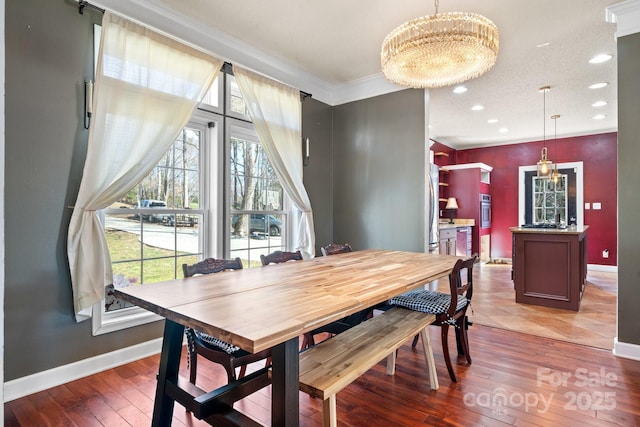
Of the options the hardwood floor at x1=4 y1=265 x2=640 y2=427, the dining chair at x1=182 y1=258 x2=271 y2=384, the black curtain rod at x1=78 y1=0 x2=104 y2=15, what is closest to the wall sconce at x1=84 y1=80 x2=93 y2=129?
the black curtain rod at x1=78 y1=0 x2=104 y2=15

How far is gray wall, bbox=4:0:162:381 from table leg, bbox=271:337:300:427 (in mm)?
1850

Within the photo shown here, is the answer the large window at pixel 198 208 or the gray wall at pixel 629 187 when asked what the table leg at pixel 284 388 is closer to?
the large window at pixel 198 208

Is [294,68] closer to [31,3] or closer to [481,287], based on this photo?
[31,3]

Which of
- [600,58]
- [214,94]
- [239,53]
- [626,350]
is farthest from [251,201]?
[600,58]

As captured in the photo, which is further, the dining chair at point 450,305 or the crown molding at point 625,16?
the crown molding at point 625,16

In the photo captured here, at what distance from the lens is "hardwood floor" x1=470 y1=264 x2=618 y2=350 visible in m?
3.12

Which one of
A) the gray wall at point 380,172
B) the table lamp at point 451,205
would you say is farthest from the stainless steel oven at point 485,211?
the gray wall at point 380,172

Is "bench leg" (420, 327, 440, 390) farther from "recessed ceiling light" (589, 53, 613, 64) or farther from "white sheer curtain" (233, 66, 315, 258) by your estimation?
"recessed ceiling light" (589, 53, 613, 64)

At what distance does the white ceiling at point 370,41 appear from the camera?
265 cm

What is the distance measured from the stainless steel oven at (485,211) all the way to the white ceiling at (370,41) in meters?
2.65

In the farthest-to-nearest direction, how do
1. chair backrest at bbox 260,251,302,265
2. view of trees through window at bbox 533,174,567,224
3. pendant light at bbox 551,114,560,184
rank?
view of trees through window at bbox 533,174,567,224
pendant light at bbox 551,114,560,184
chair backrest at bbox 260,251,302,265

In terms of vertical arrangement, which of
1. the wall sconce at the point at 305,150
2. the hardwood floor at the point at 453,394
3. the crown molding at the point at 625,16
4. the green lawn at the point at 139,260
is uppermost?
the crown molding at the point at 625,16

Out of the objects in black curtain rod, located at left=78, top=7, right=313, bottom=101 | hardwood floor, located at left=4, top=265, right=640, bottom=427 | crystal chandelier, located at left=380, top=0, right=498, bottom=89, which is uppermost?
black curtain rod, located at left=78, top=7, right=313, bottom=101

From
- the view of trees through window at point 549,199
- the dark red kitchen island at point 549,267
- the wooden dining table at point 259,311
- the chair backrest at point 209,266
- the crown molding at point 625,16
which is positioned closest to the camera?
the wooden dining table at point 259,311
